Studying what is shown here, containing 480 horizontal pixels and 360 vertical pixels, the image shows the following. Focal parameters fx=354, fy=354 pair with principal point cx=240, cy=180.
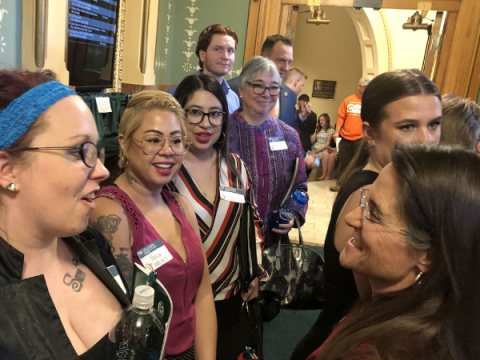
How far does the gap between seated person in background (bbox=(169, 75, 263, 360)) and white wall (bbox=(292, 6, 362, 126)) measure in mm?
9860

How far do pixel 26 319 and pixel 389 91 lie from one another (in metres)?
1.33

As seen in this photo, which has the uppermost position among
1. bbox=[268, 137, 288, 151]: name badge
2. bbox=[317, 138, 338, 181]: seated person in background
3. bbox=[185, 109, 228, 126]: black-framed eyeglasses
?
bbox=[185, 109, 228, 126]: black-framed eyeglasses

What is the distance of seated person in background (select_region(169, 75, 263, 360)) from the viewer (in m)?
1.60

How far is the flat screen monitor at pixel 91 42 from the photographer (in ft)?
8.70

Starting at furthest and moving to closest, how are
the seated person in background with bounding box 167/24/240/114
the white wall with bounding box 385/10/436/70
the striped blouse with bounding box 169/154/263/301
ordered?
the white wall with bounding box 385/10/436/70 → the seated person in background with bounding box 167/24/240/114 → the striped blouse with bounding box 169/154/263/301

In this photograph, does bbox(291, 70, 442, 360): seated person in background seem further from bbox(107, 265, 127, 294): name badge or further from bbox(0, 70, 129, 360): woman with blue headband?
bbox(0, 70, 129, 360): woman with blue headband

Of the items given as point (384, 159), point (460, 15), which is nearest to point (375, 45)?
point (460, 15)

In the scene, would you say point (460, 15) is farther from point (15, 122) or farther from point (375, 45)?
point (15, 122)

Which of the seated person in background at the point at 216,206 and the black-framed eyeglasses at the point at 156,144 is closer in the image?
the black-framed eyeglasses at the point at 156,144

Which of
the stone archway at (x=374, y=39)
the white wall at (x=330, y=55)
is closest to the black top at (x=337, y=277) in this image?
the stone archway at (x=374, y=39)

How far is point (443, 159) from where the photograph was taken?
2.52 ft

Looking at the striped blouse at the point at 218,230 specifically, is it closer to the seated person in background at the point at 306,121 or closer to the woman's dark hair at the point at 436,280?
the woman's dark hair at the point at 436,280

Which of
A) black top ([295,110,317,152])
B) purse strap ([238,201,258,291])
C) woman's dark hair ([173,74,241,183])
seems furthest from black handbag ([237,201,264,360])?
black top ([295,110,317,152])

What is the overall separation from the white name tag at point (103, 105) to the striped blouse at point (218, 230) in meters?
1.37
